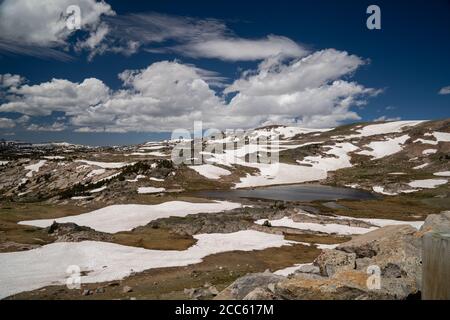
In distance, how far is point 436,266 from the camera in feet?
29.5

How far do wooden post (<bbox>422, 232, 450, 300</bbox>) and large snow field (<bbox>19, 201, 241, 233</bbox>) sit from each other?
201ft

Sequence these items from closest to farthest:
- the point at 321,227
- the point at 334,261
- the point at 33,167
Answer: the point at 334,261 → the point at 321,227 → the point at 33,167

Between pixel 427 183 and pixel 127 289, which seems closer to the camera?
pixel 127 289

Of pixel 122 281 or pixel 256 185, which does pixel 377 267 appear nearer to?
pixel 122 281

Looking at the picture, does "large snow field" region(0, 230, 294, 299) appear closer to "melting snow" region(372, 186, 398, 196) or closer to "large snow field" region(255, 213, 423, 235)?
"large snow field" region(255, 213, 423, 235)

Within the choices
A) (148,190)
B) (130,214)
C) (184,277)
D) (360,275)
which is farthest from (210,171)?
(360,275)

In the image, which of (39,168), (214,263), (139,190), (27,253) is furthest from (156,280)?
(39,168)

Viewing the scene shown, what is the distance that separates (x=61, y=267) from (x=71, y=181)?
384 ft

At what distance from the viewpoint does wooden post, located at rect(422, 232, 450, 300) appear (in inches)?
339

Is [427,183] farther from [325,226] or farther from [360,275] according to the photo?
[360,275]

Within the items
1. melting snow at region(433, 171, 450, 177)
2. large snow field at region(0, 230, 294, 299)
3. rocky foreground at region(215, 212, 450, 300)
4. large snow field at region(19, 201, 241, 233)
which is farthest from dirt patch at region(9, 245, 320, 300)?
melting snow at region(433, 171, 450, 177)

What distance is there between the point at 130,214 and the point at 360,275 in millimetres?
69464

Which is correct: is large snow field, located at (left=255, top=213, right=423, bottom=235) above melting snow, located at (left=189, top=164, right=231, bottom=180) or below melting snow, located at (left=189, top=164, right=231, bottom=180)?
below
